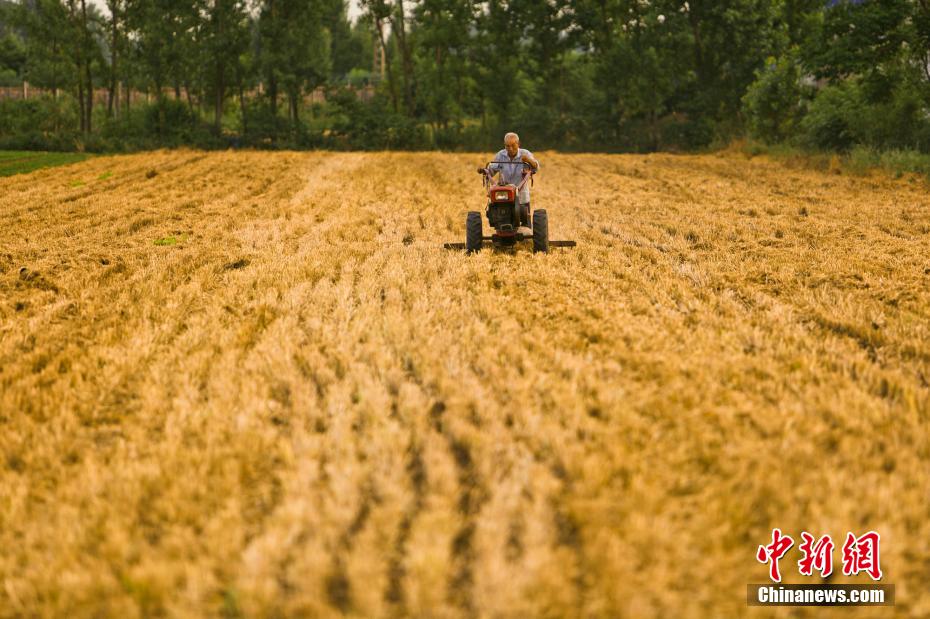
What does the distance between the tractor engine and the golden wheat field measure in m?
0.67

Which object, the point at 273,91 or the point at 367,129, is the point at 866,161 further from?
the point at 273,91

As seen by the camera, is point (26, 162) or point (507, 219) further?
point (26, 162)

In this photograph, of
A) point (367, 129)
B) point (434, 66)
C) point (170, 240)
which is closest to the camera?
point (170, 240)

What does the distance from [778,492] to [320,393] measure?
7.54 ft

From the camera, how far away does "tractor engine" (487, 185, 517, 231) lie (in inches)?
269

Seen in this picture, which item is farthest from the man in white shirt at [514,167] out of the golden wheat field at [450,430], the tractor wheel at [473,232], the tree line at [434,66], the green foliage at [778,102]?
the tree line at [434,66]

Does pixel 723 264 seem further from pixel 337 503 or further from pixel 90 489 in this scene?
pixel 90 489

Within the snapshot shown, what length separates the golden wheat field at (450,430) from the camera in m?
1.91

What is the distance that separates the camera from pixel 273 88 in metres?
37.5

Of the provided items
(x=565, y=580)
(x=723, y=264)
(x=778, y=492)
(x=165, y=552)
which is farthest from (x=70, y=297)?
(x=723, y=264)

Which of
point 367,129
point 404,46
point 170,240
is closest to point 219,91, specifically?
point 367,129

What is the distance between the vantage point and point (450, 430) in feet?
9.02

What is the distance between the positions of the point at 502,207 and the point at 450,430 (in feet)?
15.4

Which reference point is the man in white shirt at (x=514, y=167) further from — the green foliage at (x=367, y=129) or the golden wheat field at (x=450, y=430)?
the green foliage at (x=367, y=129)
